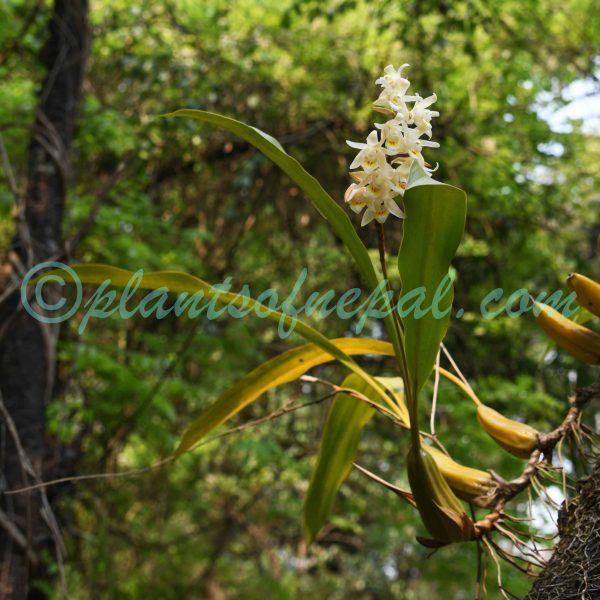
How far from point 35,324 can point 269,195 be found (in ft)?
5.36

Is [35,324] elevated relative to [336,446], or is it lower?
elevated

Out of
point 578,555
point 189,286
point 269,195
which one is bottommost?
point 578,555

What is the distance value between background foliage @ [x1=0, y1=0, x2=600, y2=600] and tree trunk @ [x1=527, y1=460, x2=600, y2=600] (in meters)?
1.81

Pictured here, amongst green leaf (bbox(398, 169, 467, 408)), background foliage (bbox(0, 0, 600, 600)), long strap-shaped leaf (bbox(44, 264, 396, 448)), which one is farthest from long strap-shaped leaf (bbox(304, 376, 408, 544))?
background foliage (bbox(0, 0, 600, 600))

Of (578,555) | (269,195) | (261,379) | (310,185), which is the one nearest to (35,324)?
(261,379)

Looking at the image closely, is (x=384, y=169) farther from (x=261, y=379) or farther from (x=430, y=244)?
(x=261, y=379)

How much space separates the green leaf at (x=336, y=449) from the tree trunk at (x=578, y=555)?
27 cm

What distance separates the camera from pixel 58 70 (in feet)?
6.21

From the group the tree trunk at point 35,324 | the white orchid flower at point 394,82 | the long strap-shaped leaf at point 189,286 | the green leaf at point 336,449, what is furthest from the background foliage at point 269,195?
the white orchid flower at point 394,82

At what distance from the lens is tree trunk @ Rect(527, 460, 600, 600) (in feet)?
2.03

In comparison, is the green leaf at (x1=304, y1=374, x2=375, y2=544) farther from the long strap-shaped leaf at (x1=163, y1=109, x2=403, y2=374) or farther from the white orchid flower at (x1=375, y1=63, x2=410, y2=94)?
the white orchid flower at (x1=375, y1=63, x2=410, y2=94)

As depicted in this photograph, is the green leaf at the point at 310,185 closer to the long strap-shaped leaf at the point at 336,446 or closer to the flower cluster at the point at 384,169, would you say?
the flower cluster at the point at 384,169

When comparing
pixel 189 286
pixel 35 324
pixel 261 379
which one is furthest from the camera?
pixel 35 324

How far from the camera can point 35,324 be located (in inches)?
65.7
